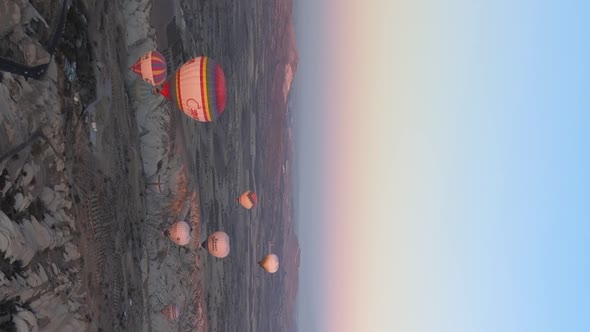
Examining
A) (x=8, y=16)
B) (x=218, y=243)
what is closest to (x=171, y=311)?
(x=218, y=243)

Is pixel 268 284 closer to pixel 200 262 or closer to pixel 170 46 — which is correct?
pixel 200 262

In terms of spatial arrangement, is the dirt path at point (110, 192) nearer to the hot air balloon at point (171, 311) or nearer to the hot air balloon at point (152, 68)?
the hot air balloon at point (152, 68)

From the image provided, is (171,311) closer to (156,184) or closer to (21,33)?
(156,184)

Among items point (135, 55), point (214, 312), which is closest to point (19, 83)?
point (135, 55)

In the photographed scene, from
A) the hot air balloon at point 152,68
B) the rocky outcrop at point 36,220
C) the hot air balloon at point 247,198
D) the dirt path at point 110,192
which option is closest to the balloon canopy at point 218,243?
the dirt path at point 110,192

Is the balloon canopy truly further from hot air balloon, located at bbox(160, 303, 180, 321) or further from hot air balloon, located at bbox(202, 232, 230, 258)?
hot air balloon, located at bbox(160, 303, 180, 321)

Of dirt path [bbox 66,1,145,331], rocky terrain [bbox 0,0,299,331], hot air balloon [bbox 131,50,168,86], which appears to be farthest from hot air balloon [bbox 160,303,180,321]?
hot air balloon [bbox 131,50,168,86]
